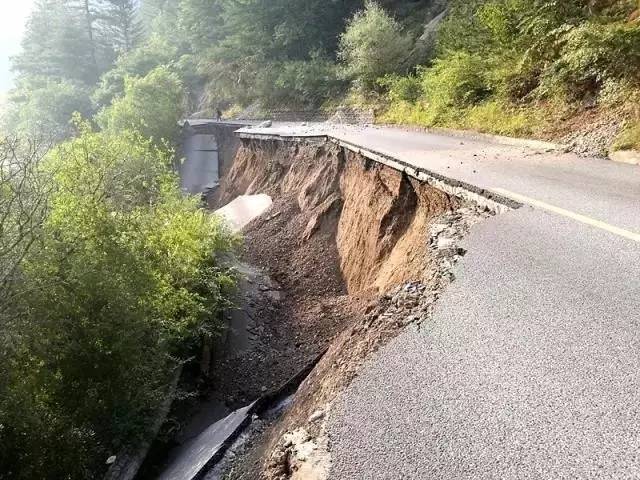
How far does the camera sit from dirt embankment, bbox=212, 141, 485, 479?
5.27 meters

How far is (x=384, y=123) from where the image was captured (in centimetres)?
2481

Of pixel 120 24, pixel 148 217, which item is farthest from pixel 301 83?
pixel 120 24

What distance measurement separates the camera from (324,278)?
14.3 meters

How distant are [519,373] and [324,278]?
10.5 m

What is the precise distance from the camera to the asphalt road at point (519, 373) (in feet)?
10.5

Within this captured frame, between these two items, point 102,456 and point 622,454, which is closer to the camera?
point 622,454

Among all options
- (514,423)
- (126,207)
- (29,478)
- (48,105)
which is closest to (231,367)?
(29,478)

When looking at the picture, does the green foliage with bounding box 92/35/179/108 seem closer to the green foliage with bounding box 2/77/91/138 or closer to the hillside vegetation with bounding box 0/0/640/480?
the green foliage with bounding box 2/77/91/138

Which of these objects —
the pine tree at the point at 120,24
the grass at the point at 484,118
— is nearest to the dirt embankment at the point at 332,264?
the grass at the point at 484,118

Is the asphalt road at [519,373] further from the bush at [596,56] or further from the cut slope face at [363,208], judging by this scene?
the bush at [596,56]

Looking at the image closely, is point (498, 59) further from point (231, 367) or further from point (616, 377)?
point (616, 377)

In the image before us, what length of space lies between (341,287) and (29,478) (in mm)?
8417

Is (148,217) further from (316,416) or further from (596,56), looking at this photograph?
(596,56)

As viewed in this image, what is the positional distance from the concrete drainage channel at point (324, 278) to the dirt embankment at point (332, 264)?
0.03m
